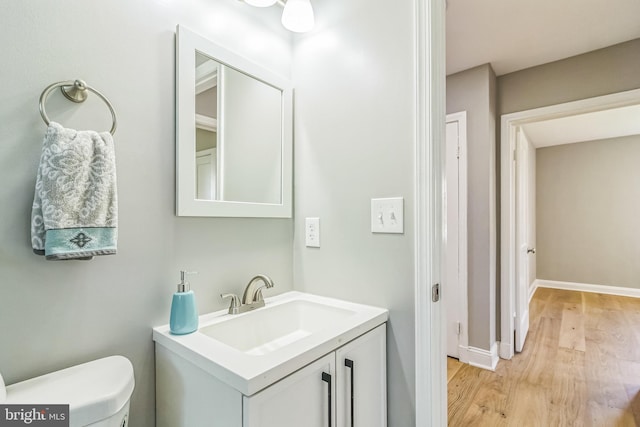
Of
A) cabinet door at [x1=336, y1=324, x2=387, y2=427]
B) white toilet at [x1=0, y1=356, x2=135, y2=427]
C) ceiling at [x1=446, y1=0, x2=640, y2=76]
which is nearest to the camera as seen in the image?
white toilet at [x1=0, y1=356, x2=135, y2=427]

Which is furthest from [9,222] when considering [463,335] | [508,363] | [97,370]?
[508,363]

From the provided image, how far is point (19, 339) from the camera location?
773mm

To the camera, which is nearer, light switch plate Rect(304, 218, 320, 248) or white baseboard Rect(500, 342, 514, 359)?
light switch plate Rect(304, 218, 320, 248)

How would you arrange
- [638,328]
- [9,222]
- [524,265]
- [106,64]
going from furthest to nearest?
[638,328]
[524,265]
[106,64]
[9,222]

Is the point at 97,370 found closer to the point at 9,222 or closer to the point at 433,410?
the point at 9,222

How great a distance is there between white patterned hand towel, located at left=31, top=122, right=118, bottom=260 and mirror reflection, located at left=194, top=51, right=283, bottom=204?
1.07 feet

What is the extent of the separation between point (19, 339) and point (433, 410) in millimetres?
1276

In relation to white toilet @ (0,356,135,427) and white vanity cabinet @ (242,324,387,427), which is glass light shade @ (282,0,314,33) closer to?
white vanity cabinet @ (242,324,387,427)

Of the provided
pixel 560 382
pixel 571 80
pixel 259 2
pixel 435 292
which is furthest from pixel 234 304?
pixel 571 80

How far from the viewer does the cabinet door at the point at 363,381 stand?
0.97m

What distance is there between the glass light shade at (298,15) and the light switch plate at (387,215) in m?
0.83

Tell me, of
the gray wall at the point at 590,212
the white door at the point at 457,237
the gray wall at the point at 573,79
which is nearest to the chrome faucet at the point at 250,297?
the white door at the point at 457,237

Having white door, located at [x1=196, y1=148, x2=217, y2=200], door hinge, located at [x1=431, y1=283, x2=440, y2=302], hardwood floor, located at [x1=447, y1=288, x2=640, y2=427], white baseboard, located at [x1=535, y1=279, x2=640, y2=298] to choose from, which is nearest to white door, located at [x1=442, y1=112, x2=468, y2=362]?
hardwood floor, located at [x1=447, y1=288, x2=640, y2=427]

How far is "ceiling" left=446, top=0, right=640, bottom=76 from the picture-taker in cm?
176
